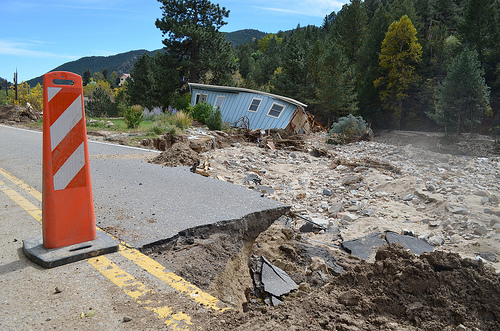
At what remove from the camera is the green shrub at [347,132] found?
69.2 ft

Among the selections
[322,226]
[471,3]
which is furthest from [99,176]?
[471,3]

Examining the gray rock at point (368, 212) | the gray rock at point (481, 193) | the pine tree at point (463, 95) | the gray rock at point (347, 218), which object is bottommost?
the gray rock at point (347, 218)

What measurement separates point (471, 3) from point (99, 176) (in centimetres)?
5197

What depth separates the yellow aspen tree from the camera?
44.8 metres

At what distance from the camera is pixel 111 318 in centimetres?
215

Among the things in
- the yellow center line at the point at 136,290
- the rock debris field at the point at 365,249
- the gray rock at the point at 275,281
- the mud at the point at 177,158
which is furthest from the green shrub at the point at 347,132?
the yellow center line at the point at 136,290

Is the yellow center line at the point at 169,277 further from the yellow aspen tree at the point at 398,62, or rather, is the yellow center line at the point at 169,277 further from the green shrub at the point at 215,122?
the yellow aspen tree at the point at 398,62

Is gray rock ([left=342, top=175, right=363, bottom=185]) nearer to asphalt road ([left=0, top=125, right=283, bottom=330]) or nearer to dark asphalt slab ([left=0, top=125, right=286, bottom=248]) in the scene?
dark asphalt slab ([left=0, top=125, right=286, bottom=248])

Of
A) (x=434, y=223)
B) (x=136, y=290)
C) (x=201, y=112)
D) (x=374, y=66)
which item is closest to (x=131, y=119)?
(x=201, y=112)

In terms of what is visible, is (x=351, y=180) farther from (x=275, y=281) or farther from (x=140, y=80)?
(x=140, y=80)

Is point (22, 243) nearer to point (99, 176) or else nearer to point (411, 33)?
point (99, 176)

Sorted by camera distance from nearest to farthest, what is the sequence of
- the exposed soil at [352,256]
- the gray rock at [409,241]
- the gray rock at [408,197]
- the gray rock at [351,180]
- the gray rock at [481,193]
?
1. the exposed soil at [352,256]
2. the gray rock at [409,241]
3. the gray rock at [481,193]
4. the gray rock at [408,197]
5. the gray rock at [351,180]

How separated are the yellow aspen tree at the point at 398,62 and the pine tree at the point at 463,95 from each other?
1013 centimetres

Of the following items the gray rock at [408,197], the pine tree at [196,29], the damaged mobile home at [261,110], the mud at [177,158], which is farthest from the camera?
the pine tree at [196,29]
